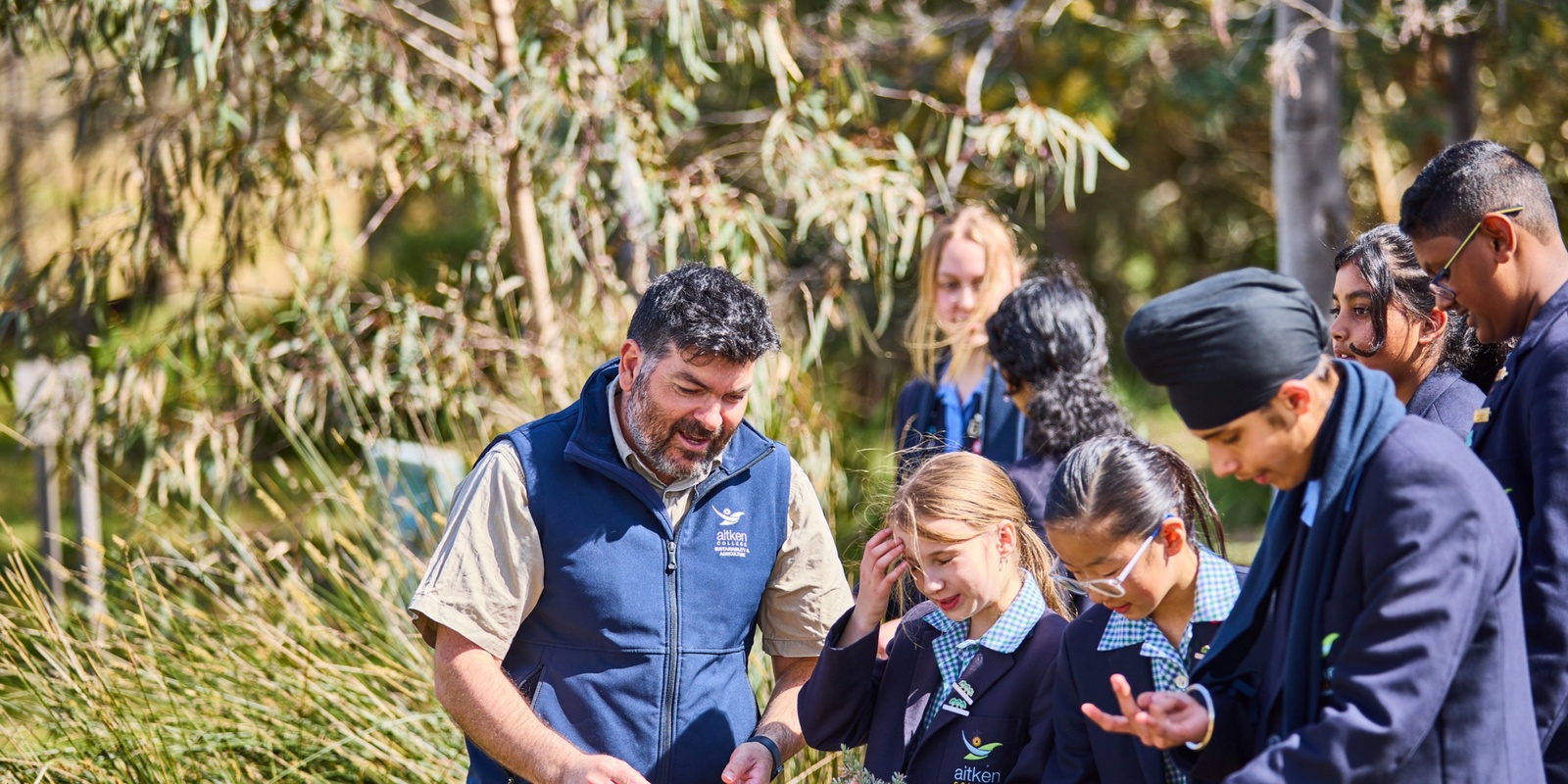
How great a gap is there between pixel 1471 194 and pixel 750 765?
64.4 inches

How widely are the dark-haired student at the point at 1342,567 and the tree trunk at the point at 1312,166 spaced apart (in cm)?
361

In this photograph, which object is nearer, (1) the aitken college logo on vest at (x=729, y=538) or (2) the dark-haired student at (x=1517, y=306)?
(2) the dark-haired student at (x=1517, y=306)

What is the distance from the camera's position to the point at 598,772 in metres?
2.43

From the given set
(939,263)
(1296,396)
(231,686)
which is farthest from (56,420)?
(1296,396)

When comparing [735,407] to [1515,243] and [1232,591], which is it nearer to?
[1232,591]

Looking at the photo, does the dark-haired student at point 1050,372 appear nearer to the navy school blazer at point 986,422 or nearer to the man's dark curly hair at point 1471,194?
the navy school blazer at point 986,422

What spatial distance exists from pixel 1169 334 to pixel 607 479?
123 cm

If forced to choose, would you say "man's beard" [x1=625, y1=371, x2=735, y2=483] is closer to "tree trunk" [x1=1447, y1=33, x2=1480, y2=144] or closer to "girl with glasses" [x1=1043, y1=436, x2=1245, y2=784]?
"girl with glasses" [x1=1043, y1=436, x2=1245, y2=784]

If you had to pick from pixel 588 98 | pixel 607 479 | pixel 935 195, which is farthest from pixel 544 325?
pixel 607 479

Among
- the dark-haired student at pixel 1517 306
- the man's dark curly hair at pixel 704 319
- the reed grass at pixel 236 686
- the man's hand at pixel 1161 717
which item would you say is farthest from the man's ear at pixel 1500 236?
the reed grass at pixel 236 686

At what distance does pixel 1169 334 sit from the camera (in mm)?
1802

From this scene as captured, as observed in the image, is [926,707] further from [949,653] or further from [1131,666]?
[1131,666]

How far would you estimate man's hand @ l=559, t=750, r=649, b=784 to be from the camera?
95.3 inches

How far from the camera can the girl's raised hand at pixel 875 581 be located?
248 centimetres
